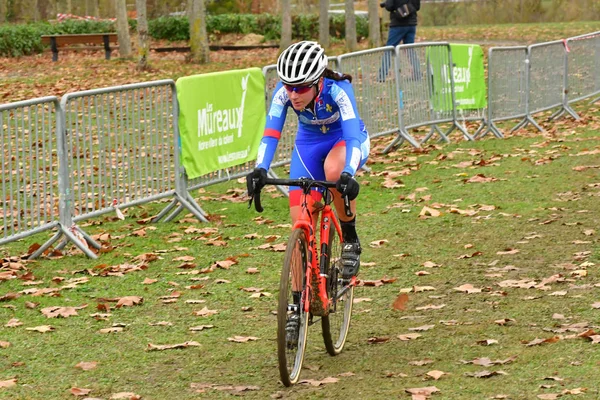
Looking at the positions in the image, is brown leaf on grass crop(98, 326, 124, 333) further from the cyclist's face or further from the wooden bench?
the wooden bench

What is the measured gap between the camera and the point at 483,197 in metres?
12.4

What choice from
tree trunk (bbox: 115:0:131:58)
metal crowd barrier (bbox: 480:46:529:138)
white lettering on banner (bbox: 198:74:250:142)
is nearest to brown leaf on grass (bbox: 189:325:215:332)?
white lettering on banner (bbox: 198:74:250:142)

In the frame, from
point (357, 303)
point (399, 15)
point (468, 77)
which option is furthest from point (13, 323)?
point (399, 15)

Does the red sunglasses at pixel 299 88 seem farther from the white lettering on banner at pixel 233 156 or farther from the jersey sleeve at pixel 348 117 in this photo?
the white lettering on banner at pixel 233 156

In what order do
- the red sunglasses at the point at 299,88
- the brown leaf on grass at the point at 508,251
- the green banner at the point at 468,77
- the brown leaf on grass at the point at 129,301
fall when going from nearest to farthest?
the red sunglasses at the point at 299,88
the brown leaf on grass at the point at 129,301
the brown leaf on grass at the point at 508,251
the green banner at the point at 468,77

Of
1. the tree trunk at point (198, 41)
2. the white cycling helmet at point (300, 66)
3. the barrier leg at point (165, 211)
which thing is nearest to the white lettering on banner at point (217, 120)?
the barrier leg at point (165, 211)

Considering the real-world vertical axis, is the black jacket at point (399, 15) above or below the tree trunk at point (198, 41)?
above

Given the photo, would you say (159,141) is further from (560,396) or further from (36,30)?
(36,30)

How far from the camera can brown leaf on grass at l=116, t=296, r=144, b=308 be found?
8.41 meters

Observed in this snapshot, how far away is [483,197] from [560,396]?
22.3 feet

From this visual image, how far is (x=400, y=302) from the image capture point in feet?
26.8

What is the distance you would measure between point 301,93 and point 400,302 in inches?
86.5

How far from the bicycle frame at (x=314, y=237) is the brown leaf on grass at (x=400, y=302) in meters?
1.34

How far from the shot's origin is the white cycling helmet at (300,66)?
6441mm
